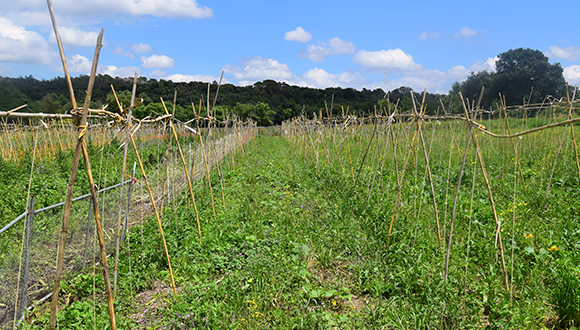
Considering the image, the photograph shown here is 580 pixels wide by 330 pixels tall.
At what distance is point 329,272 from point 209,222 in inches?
93.1

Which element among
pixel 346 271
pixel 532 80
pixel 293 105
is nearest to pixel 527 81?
pixel 532 80

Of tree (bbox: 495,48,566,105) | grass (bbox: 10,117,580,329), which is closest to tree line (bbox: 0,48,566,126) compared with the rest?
tree (bbox: 495,48,566,105)

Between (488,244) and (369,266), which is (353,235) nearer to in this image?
(369,266)

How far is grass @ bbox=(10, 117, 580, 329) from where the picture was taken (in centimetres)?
294

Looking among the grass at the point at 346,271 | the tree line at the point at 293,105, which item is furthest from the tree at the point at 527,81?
the grass at the point at 346,271

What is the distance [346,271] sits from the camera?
3.94 metres

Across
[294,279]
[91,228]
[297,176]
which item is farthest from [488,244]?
[297,176]

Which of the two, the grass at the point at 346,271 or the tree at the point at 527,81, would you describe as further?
the tree at the point at 527,81

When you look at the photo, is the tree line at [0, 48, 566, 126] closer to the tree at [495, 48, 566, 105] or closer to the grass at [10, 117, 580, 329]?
the tree at [495, 48, 566, 105]

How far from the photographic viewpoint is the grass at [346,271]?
2.94 metres

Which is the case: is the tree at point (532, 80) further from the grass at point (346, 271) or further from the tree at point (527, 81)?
the grass at point (346, 271)

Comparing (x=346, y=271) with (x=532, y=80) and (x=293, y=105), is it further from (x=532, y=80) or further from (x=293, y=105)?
(x=293, y=105)

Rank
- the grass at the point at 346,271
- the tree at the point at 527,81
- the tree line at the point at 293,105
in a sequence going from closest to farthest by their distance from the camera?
the grass at the point at 346,271 < the tree line at the point at 293,105 < the tree at the point at 527,81

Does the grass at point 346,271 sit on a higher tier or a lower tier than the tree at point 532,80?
lower
